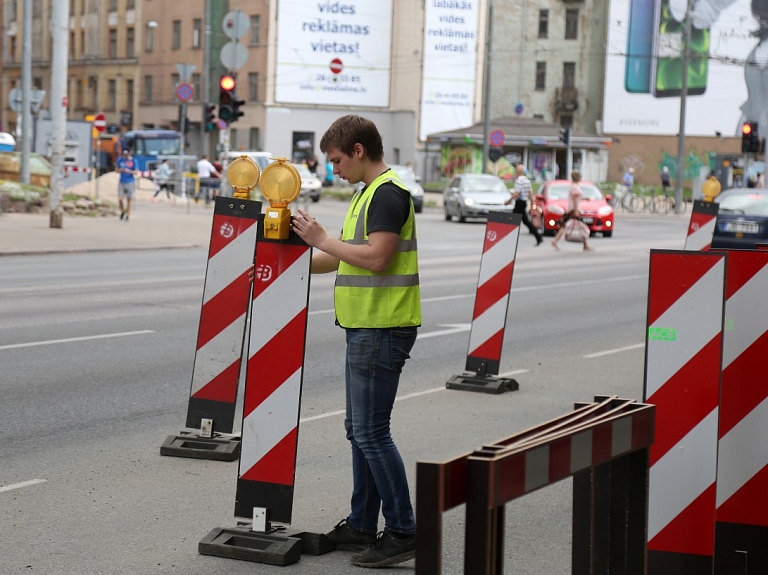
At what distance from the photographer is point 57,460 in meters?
6.95

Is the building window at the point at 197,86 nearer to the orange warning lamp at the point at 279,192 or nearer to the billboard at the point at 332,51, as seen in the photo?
the billboard at the point at 332,51

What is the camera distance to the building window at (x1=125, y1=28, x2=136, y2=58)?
80875 millimetres

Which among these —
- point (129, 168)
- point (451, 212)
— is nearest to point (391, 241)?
point (129, 168)

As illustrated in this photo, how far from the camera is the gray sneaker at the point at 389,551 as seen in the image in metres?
5.15

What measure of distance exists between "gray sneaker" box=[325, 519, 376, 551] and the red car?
27.6m

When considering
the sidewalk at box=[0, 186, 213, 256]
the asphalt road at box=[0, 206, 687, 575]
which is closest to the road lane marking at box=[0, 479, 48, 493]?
the asphalt road at box=[0, 206, 687, 575]

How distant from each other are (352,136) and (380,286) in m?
0.62

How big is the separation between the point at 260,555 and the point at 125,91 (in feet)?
260

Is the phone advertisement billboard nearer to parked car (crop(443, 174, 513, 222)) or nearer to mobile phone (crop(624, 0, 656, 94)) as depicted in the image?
mobile phone (crop(624, 0, 656, 94))

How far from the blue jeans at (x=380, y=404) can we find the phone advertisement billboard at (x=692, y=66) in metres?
71.8

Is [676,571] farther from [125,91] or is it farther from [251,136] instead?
[125,91]

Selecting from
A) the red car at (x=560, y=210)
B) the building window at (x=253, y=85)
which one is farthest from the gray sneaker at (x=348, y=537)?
the building window at (x=253, y=85)

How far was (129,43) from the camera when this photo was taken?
81.2 metres

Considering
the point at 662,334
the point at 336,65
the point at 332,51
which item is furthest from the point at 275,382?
the point at 332,51
